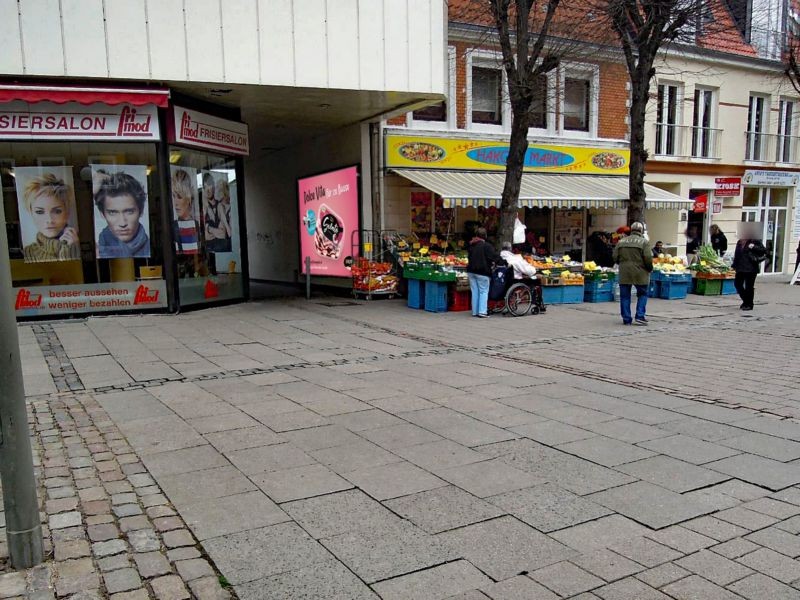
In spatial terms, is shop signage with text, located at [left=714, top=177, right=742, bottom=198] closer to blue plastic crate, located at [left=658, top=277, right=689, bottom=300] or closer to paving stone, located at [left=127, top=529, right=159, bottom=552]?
blue plastic crate, located at [left=658, top=277, right=689, bottom=300]

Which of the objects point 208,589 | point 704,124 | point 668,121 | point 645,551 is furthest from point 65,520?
point 704,124

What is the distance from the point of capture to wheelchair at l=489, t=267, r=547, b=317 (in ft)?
37.7

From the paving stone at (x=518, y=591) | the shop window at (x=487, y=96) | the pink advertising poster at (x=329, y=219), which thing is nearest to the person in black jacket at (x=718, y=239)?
the shop window at (x=487, y=96)

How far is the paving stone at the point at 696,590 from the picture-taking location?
271 cm

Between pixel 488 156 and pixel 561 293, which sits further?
pixel 488 156

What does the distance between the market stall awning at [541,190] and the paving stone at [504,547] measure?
35.3ft

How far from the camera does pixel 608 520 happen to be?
3439mm

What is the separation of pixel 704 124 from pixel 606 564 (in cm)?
2131

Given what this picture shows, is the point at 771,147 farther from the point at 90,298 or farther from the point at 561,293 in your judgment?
the point at 90,298

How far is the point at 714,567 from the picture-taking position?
9.68 ft

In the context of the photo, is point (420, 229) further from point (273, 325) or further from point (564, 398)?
point (564, 398)

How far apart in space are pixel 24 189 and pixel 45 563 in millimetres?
9636

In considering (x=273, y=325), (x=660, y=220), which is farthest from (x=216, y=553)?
(x=660, y=220)

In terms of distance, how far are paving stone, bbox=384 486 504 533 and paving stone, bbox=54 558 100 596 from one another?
1.55 m
